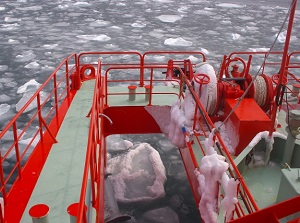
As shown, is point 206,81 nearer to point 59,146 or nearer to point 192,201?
point 59,146

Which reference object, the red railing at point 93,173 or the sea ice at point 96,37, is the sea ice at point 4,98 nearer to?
the red railing at point 93,173

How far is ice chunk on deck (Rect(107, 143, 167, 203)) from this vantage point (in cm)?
782

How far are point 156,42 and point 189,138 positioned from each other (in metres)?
14.9

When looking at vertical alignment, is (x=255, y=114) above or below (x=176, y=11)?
above

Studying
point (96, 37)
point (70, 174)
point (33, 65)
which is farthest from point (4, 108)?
point (96, 37)

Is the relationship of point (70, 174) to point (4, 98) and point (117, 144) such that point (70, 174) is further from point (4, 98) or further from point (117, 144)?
point (4, 98)

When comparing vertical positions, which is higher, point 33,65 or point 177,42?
point 177,42

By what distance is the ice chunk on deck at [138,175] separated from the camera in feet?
25.6

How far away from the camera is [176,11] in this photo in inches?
1120

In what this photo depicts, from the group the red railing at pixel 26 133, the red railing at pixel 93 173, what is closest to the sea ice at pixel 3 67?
the red railing at pixel 26 133

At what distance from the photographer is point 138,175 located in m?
8.40

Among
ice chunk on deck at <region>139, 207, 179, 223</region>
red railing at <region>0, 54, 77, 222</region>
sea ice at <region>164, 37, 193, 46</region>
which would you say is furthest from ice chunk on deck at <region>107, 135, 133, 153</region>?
sea ice at <region>164, 37, 193, 46</region>

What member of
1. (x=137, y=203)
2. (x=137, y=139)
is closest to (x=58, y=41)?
(x=137, y=139)

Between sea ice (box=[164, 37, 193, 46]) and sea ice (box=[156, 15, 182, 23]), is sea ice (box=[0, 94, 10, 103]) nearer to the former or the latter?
sea ice (box=[164, 37, 193, 46])
